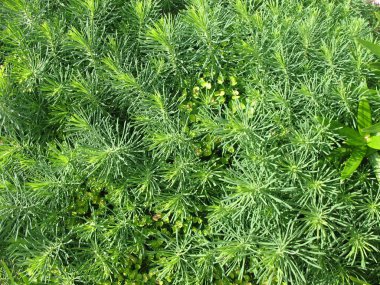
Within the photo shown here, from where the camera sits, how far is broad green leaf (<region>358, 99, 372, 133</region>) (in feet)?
7.43

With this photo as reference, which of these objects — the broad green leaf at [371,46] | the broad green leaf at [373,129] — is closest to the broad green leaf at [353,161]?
the broad green leaf at [373,129]

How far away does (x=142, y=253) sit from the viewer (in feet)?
7.86

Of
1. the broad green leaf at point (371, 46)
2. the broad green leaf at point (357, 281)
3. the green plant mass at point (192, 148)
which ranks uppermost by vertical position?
the broad green leaf at point (371, 46)

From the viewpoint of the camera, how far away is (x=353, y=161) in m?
2.25

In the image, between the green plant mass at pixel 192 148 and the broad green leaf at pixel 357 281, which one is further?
the broad green leaf at pixel 357 281

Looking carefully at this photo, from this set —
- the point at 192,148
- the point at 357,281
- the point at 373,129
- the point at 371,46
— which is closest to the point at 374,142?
the point at 373,129

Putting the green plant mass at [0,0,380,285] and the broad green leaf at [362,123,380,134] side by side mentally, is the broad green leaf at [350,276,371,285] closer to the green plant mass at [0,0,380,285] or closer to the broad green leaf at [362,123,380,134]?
the green plant mass at [0,0,380,285]

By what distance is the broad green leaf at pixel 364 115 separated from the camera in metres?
2.27

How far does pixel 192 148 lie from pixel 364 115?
0.83 metres

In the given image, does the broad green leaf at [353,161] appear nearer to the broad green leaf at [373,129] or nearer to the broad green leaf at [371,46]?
the broad green leaf at [373,129]

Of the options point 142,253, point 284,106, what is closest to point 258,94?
point 284,106

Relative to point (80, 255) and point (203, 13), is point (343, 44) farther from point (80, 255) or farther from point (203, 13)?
point (80, 255)

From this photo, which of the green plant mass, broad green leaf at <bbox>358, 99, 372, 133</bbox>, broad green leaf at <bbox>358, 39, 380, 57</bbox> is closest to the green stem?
the green plant mass

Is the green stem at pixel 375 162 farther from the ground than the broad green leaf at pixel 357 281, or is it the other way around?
the green stem at pixel 375 162
